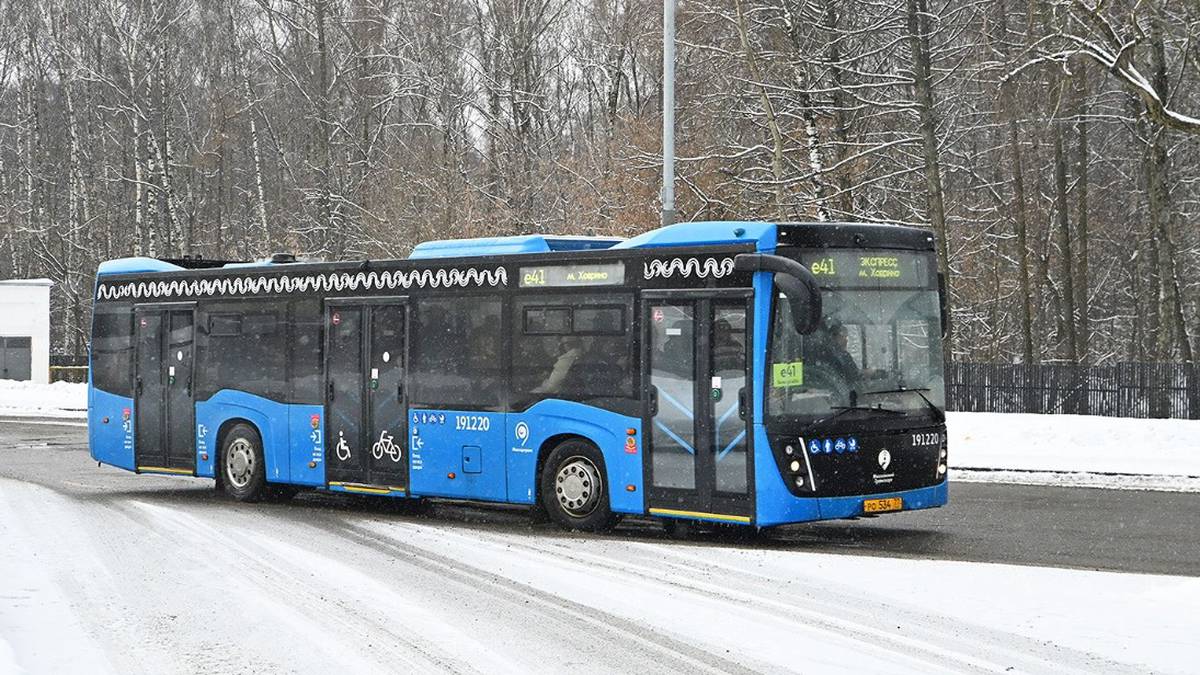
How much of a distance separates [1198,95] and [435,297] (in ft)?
123

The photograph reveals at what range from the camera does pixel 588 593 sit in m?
11.8

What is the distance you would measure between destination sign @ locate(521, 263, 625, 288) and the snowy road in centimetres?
242

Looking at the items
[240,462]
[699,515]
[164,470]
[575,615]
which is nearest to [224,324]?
[240,462]

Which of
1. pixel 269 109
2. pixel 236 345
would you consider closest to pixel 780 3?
pixel 236 345

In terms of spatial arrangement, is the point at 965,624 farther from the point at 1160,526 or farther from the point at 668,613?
the point at 1160,526

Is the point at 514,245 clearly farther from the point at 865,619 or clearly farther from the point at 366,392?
the point at 865,619

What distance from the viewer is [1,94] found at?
6544cm

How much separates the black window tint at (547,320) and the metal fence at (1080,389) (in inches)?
748

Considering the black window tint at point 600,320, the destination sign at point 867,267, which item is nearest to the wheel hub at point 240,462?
the black window tint at point 600,320

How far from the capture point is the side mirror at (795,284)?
44.8 ft

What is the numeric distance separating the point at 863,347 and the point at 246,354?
27.1ft

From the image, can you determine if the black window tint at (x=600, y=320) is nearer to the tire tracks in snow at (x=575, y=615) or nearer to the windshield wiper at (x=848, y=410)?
the windshield wiper at (x=848, y=410)

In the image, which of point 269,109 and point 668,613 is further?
point 269,109

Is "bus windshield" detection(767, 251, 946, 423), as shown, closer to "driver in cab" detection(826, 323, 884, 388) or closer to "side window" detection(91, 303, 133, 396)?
"driver in cab" detection(826, 323, 884, 388)
